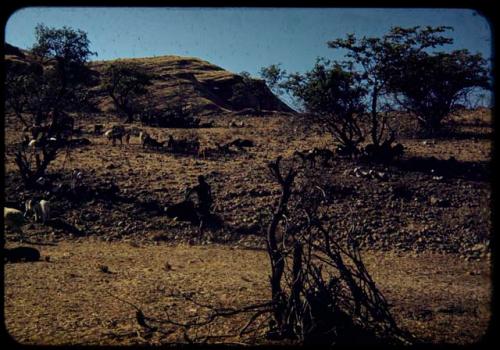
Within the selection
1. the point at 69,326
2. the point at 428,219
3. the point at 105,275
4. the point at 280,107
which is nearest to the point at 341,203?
the point at 428,219

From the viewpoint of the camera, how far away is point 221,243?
32.0ft

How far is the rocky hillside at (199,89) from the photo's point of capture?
109ft

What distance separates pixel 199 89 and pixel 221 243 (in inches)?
1198

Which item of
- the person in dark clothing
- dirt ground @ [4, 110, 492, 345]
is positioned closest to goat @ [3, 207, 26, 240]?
dirt ground @ [4, 110, 492, 345]

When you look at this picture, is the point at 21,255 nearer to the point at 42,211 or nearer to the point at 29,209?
the point at 42,211

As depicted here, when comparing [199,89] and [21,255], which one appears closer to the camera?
[21,255]

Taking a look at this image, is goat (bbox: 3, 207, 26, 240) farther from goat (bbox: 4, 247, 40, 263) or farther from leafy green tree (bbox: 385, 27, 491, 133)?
leafy green tree (bbox: 385, 27, 491, 133)

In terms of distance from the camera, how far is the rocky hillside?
33.3m

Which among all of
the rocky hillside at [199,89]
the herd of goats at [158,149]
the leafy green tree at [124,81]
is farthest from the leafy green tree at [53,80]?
the rocky hillside at [199,89]

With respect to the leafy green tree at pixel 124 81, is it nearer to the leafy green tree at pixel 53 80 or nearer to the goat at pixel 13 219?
the leafy green tree at pixel 53 80

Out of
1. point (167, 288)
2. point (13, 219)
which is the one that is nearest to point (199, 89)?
point (13, 219)

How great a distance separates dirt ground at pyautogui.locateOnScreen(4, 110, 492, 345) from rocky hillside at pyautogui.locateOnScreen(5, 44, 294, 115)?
16.3 metres
